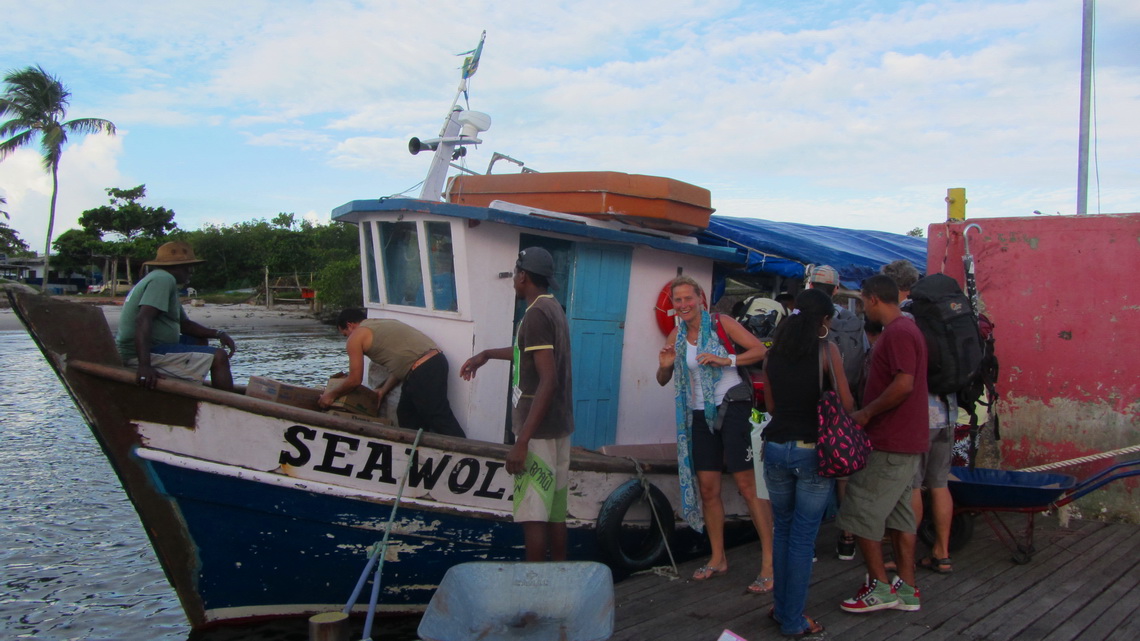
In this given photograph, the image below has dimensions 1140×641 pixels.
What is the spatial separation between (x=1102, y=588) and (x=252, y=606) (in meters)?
4.61

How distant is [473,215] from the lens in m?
Result: 4.79

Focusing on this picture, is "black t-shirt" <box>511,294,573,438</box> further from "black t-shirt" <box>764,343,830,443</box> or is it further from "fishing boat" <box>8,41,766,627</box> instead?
"black t-shirt" <box>764,343,830,443</box>

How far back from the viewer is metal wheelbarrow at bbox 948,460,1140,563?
4398 mm

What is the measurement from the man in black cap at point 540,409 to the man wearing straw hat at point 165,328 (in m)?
1.86

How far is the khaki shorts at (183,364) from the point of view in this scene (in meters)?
4.36

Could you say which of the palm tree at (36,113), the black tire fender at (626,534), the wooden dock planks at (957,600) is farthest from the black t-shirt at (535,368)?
the palm tree at (36,113)

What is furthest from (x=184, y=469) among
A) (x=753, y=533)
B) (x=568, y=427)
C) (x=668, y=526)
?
(x=753, y=533)

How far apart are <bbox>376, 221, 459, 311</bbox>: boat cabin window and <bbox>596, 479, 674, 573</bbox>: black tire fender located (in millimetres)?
1560

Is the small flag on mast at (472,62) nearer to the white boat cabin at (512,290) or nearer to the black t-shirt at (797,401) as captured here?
the white boat cabin at (512,290)

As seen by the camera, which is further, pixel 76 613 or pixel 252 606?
pixel 76 613

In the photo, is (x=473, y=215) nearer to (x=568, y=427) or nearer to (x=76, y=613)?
(x=568, y=427)

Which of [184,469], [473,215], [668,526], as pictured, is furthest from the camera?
[668,526]

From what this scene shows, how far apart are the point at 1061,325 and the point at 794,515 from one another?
3.42m

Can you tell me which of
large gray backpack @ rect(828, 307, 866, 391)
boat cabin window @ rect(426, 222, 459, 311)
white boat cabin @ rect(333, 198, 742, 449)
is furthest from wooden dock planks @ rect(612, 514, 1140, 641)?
boat cabin window @ rect(426, 222, 459, 311)
